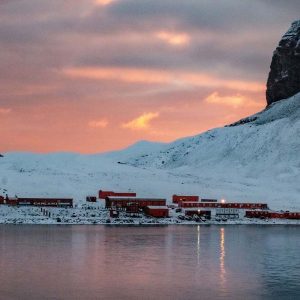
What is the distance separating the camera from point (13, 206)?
134 metres

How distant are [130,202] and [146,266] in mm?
Answer: 75899

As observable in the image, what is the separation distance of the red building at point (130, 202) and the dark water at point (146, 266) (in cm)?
3967

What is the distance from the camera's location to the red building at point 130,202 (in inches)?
5487

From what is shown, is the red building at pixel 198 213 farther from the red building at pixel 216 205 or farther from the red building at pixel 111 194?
the red building at pixel 111 194

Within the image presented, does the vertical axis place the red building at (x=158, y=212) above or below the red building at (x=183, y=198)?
below

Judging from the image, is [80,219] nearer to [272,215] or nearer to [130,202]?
[130,202]

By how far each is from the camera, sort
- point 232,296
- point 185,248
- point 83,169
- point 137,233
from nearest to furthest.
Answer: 1. point 232,296
2. point 185,248
3. point 137,233
4. point 83,169

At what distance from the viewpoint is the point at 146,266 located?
64.7 meters

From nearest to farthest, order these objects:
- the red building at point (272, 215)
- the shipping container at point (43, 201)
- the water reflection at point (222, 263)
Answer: the water reflection at point (222, 263)
the shipping container at point (43, 201)
the red building at point (272, 215)

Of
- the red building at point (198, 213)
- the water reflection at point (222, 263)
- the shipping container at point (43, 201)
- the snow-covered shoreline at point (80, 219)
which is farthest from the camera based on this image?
the red building at point (198, 213)

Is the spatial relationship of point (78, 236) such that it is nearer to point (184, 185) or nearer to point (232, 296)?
point (232, 296)

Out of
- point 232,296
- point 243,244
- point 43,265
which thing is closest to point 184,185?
point 243,244

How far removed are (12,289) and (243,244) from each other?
141ft

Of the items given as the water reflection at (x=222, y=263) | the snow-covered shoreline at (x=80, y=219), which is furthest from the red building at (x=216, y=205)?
the water reflection at (x=222, y=263)
